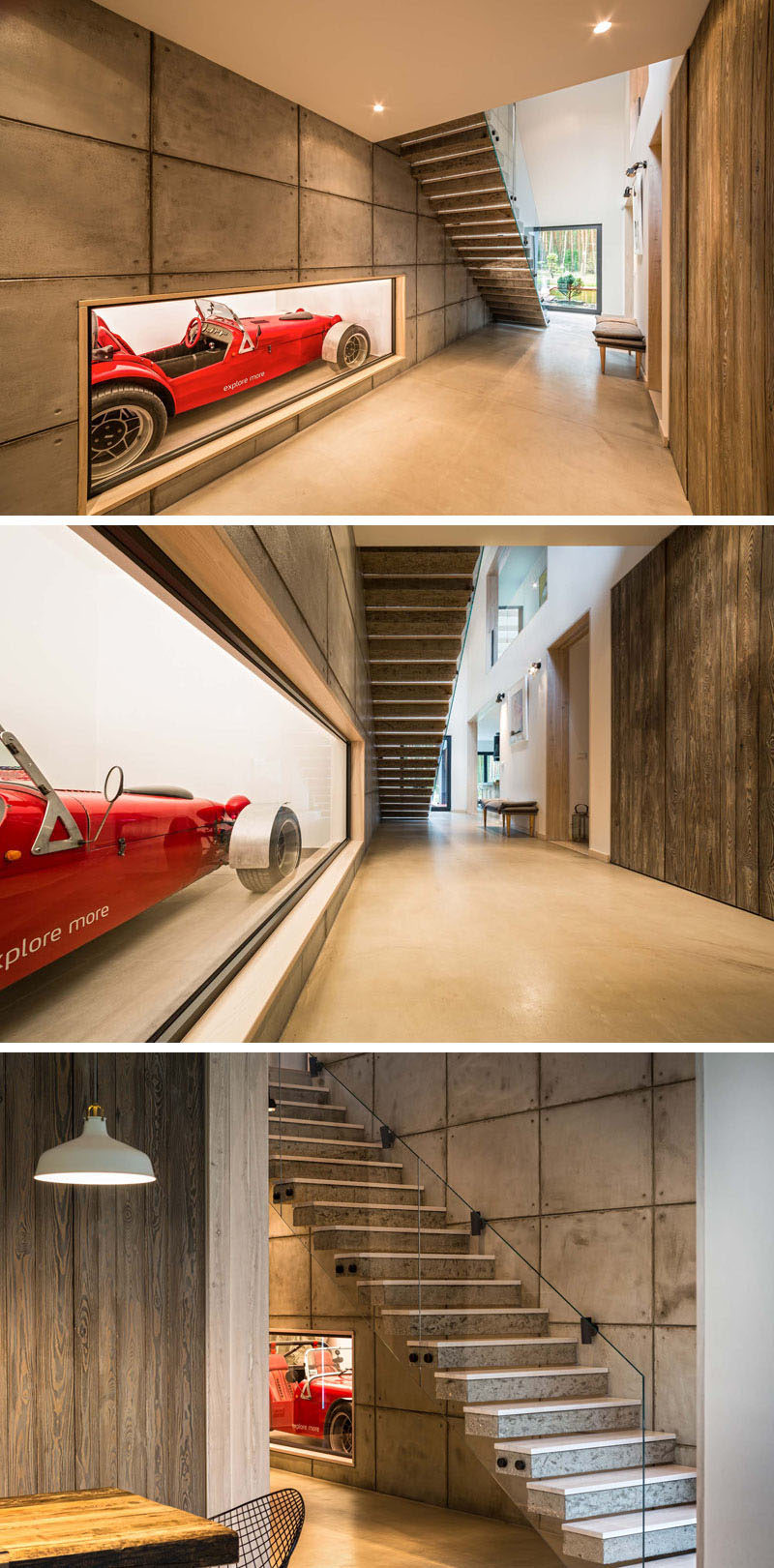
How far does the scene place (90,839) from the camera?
235 centimetres

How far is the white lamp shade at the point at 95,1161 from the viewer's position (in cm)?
348

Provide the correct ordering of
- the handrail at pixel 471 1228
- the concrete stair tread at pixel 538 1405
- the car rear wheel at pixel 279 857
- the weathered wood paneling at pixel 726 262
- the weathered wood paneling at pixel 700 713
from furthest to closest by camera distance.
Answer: the concrete stair tread at pixel 538 1405 → the handrail at pixel 471 1228 → the weathered wood paneling at pixel 726 262 → the car rear wheel at pixel 279 857 → the weathered wood paneling at pixel 700 713

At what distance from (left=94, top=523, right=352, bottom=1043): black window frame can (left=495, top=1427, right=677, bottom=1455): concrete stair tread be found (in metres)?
4.71

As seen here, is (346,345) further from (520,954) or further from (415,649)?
(520,954)

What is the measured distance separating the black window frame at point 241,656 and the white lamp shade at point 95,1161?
116 cm

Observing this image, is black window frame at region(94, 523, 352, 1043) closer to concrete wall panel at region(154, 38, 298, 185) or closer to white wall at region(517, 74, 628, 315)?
concrete wall panel at region(154, 38, 298, 185)

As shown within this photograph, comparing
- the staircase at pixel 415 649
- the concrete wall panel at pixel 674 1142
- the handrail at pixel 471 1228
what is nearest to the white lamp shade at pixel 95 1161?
the handrail at pixel 471 1228

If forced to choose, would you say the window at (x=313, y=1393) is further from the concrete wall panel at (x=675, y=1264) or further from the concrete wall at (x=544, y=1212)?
the concrete wall panel at (x=675, y=1264)

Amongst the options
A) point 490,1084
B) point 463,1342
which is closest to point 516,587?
point 463,1342

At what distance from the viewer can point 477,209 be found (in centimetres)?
254

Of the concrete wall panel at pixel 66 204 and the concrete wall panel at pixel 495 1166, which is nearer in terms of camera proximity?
the concrete wall panel at pixel 66 204

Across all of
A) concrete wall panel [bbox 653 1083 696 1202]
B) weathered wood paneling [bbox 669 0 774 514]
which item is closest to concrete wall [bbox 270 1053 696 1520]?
concrete wall panel [bbox 653 1083 696 1202]

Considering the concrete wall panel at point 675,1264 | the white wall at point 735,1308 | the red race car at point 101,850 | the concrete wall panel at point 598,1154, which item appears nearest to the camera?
the red race car at point 101,850

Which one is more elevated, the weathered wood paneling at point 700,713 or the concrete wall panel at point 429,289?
the concrete wall panel at point 429,289
